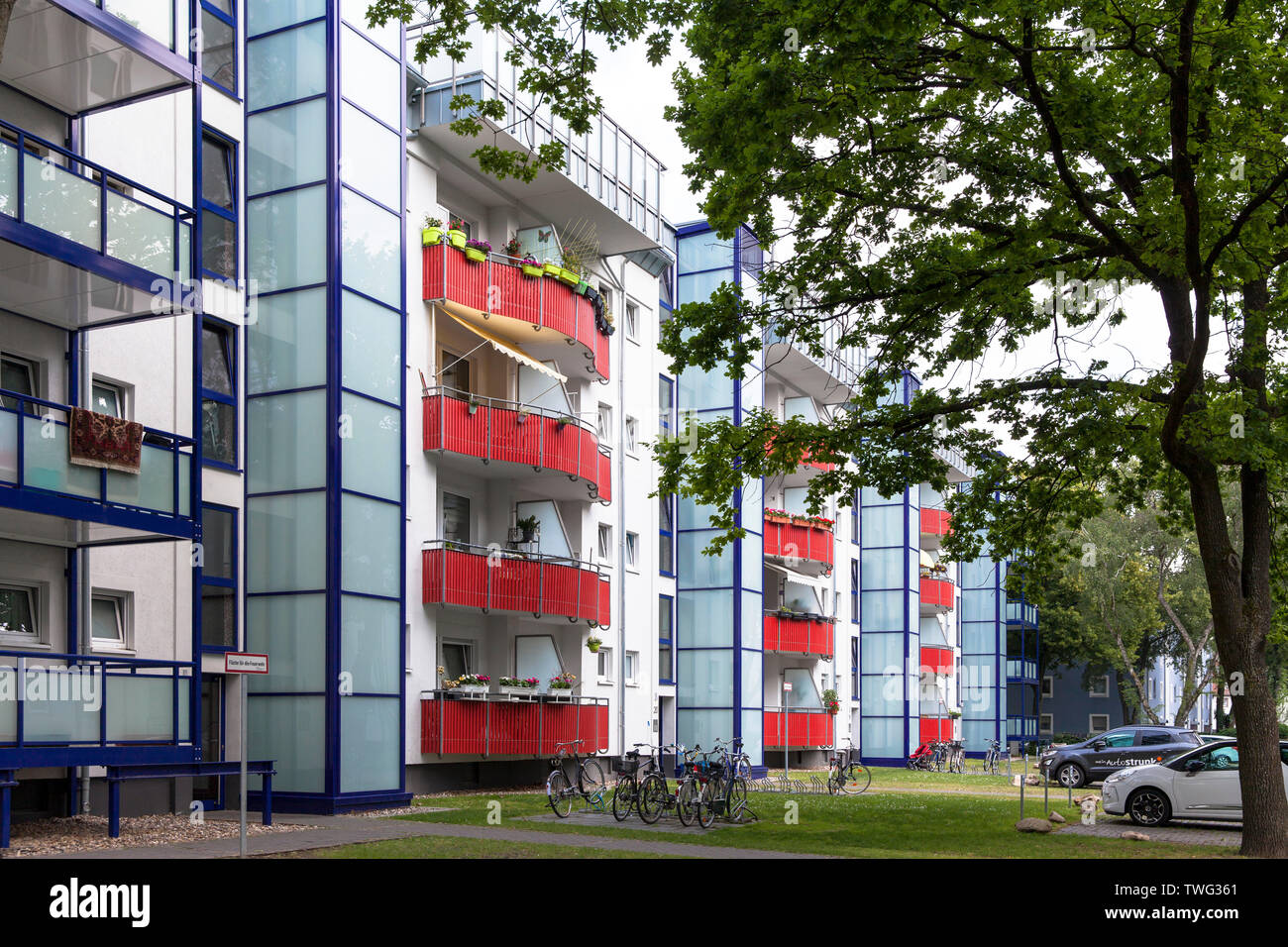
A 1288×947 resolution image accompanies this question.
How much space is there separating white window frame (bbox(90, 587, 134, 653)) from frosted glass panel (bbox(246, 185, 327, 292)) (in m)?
6.18

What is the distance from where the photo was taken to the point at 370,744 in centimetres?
2209

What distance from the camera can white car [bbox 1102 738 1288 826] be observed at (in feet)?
75.2

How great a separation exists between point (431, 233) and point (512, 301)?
233cm

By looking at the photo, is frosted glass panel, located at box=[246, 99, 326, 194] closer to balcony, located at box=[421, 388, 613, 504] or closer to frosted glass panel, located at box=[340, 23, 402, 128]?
frosted glass panel, located at box=[340, 23, 402, 128]

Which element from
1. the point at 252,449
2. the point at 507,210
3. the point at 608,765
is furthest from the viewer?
the point at 608,765

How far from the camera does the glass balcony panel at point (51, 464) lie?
50.7 feet

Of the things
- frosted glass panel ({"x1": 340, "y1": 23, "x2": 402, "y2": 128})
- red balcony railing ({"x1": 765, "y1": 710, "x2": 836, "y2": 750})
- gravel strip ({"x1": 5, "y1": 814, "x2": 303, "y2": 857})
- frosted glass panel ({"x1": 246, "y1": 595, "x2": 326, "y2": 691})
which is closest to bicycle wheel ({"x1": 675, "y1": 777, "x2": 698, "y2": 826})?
gravel strip ({"x1": 5, "y1": 814, "x2": 303, "y2": 857})

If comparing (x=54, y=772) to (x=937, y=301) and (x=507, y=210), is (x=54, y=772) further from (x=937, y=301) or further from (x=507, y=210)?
(x=507, y=210)

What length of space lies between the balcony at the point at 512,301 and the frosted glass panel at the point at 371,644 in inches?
266

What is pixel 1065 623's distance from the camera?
7450 centimetres

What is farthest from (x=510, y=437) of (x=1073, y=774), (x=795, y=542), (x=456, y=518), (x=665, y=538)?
(x=795, y=542)
